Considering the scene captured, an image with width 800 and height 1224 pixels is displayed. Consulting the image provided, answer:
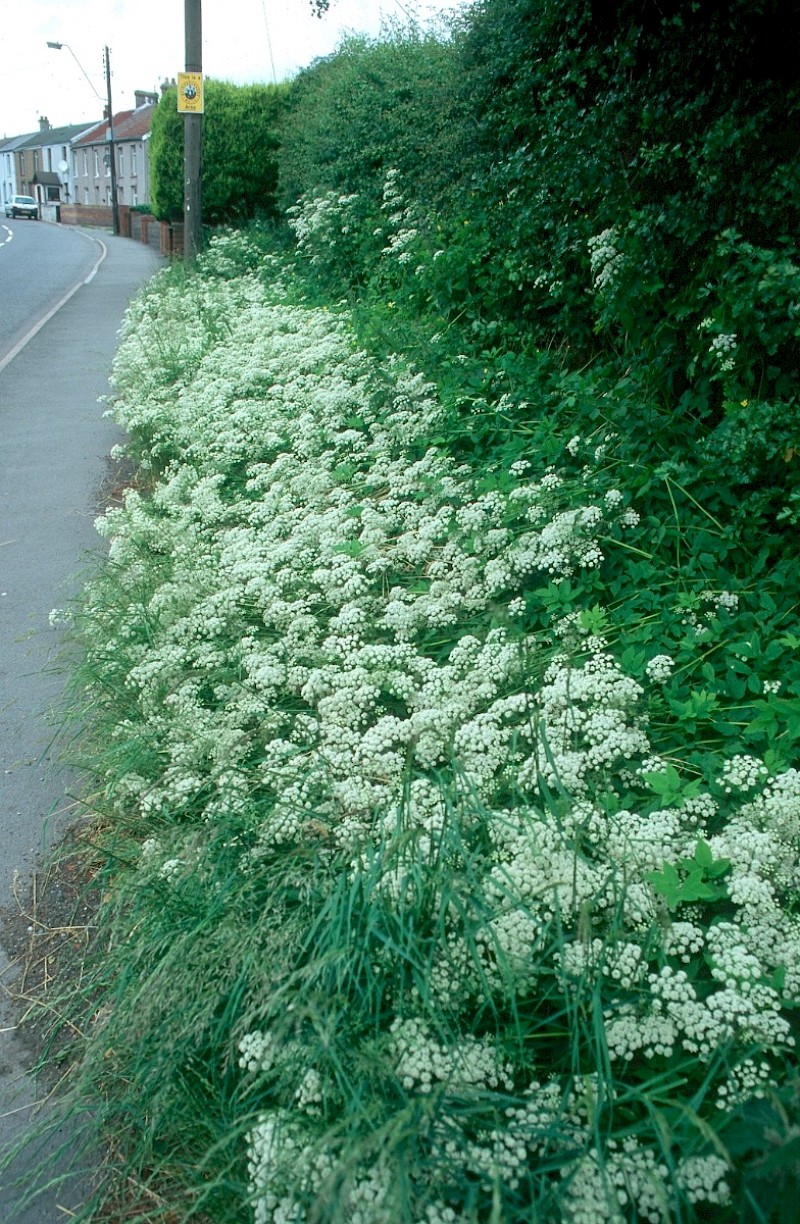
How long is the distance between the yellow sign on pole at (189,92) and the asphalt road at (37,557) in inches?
132

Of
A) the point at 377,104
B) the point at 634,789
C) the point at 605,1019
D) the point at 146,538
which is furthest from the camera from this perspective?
the point at 377,104

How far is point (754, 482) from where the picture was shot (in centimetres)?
405

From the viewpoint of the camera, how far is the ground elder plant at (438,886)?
2.06m

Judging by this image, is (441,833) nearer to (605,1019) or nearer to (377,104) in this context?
(605,1019)

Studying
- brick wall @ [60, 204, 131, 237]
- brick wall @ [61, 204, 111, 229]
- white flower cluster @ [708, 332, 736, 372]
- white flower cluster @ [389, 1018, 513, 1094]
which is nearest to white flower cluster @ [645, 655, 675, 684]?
white flower cluster @ [708, 332, 736, 372]

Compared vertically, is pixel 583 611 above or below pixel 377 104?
below

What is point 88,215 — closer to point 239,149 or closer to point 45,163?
point 45,163

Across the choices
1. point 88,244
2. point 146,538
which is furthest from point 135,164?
point 146,538

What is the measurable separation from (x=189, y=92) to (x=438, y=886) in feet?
46.3

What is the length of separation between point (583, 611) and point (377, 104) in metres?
11.0

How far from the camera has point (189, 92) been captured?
13.7m

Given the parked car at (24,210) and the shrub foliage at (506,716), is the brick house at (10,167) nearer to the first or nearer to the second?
the parked car at (24,210)

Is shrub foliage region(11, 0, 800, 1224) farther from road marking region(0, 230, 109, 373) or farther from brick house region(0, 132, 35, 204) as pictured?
brick house region(0, 132, 35, 204)

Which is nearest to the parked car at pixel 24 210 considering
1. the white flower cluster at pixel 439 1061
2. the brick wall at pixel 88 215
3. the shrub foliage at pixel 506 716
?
the brick wall at pixel 88 215
